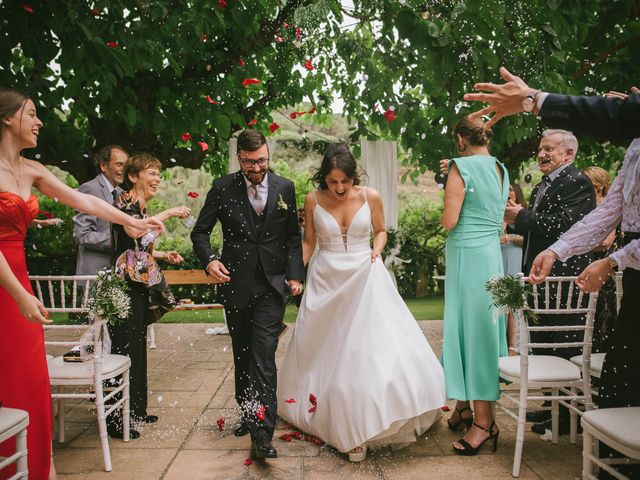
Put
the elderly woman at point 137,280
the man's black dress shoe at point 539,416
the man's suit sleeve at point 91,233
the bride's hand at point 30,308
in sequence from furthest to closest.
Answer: the man's suit sleeve at point 91,233
the man's black dress shoe at point 539,416
the elderly woman at point 137,280
the bride's hand at point 30,308

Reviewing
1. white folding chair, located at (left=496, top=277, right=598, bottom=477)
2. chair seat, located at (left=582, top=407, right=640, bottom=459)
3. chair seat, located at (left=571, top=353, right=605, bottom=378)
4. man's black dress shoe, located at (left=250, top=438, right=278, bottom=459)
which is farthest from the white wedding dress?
chair seat, located at (left=582, top=407, right=640, bottom=459)

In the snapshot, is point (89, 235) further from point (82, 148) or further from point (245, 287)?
point (82, 148)

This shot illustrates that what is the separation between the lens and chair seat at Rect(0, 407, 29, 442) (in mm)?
2250

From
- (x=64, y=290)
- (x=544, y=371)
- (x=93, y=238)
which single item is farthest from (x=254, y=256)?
(x=544, y=371)

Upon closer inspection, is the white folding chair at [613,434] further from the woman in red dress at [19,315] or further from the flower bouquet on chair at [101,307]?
the flower bouquet on chair at [101,307]

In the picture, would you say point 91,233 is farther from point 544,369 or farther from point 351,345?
point 544,369

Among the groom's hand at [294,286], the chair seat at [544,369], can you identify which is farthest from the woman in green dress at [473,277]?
the groom's hand at [294,286]

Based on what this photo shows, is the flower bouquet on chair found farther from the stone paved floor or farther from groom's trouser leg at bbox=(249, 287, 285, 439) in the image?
groom's trouser leg at bbox=(249, 287, 285, 439)

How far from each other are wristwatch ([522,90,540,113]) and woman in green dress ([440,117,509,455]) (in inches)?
63.5

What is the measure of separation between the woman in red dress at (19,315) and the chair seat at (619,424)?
2.59 m

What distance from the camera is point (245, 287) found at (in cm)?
391

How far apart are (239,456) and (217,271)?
47.5 inches

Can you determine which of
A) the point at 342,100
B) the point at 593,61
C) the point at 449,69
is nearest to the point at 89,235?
the point at 449,69

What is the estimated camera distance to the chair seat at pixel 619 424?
218cm
